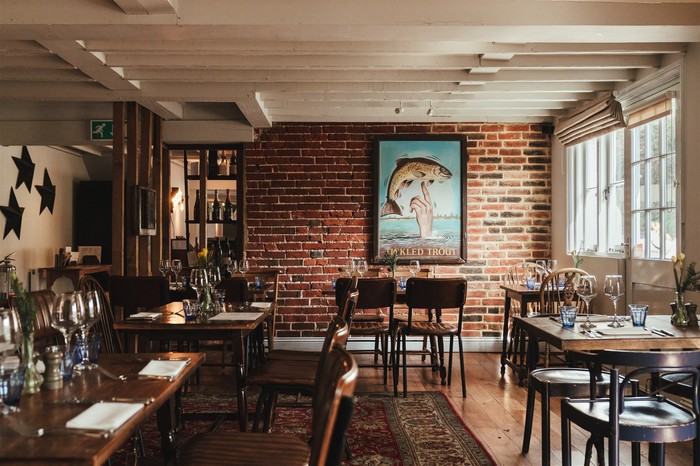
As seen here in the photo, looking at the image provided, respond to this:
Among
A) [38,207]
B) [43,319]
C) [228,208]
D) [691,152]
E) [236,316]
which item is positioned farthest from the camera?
[38,207]

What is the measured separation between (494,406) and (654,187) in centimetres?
217

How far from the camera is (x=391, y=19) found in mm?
3795

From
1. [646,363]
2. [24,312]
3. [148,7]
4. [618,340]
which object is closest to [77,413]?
[24,312]

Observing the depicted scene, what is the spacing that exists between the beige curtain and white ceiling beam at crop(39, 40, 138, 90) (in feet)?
13.3

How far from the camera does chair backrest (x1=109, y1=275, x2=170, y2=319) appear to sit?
477cm

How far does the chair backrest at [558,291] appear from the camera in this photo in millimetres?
5242

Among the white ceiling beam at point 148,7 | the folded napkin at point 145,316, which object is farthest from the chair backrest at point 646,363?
the white ceiling beam at point 148,7

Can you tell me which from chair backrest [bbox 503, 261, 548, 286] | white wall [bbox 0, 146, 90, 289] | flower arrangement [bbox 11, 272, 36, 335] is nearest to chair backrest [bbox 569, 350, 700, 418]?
flower arrangement [bbox 11, 272, 36, 335]

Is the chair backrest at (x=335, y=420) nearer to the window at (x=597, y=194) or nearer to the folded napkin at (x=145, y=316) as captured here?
the folded napkin at (x=145, y=316)

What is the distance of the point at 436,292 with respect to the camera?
5.17 metres

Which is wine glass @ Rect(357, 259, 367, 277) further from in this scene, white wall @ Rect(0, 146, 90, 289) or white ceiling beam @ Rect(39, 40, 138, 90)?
white wall @ Rect(0, 146, 90, 289)

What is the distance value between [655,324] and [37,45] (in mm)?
4366

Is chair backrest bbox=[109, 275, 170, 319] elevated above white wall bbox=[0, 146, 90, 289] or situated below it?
below

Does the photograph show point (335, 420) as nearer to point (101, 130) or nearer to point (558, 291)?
point (558, 291)
